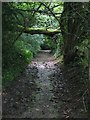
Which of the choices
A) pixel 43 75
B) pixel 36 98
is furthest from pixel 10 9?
pixel 43 75

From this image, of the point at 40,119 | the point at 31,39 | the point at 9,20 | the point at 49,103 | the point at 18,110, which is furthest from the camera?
the point at 31,39

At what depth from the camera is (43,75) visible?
12.6 meters

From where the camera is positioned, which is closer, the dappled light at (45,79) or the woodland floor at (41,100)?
the woodland floor at (41,100)

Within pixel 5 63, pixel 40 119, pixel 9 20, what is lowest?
pixel 40 119

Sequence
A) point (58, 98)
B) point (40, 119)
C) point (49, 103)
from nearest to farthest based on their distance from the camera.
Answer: point (40, 119) → point (49, 103) → point (58, 98)

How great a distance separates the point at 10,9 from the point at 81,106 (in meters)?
3.43

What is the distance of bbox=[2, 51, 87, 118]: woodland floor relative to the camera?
6.78 metres

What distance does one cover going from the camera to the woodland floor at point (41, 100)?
6781 mm

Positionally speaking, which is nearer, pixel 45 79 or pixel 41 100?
pixel 41 100

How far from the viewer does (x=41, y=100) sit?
26.4ft

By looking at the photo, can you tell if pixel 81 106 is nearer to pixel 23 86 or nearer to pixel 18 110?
pixel 18 110

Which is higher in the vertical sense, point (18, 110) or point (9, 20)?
point (9, 20)

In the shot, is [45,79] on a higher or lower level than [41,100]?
higher

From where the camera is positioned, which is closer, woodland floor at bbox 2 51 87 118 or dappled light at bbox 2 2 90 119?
woodland floor at bbox 2 51 87 118
